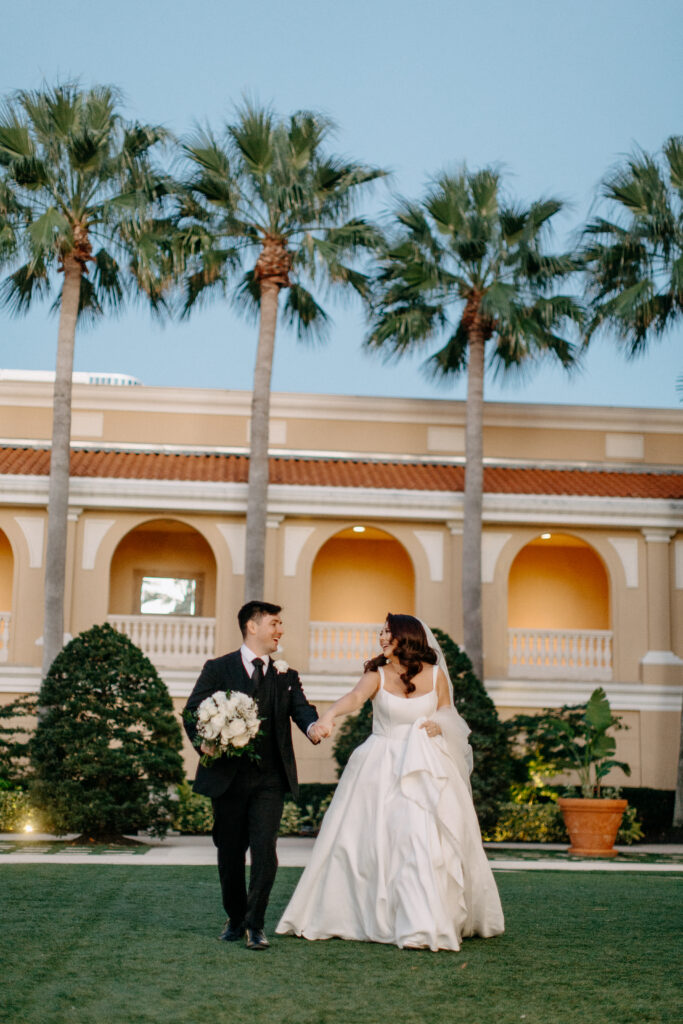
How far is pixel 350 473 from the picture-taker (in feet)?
75.2

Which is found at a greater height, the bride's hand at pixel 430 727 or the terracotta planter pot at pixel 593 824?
the bride's hand at pixel 430 727

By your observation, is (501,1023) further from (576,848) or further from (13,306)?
(13,306)

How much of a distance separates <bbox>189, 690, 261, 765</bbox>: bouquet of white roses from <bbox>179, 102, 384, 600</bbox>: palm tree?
13472mm

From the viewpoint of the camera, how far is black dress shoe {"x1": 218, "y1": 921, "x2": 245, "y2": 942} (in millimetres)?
6781

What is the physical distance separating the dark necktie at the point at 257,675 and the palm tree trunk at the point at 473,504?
13.7m

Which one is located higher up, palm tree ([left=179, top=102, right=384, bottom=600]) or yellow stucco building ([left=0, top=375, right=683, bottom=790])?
palm tree ([left=179, top=102, right=384, bottom=600])

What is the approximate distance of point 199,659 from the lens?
21641mm

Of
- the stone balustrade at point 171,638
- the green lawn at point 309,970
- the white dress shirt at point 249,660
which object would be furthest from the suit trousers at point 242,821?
the stone balustrade at point 171,638

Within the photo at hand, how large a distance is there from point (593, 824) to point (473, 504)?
7064 mm

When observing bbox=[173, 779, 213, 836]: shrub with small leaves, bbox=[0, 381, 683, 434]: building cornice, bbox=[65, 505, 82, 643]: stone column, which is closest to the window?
bbox=[65, 505, 82, 643]: stone column

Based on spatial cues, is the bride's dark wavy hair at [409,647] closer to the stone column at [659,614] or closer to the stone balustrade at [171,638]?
the stone balustrade at [171,638]

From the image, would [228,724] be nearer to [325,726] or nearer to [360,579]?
[325,726]

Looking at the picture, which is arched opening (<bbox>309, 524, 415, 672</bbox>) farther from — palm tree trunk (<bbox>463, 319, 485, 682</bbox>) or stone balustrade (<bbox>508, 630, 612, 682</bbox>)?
palm tree trunk (<bbox>463, 319, 485, 682</bbox>)

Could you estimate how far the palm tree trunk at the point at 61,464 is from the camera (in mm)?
19531
